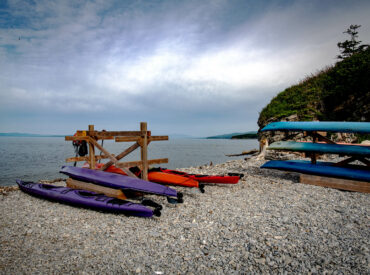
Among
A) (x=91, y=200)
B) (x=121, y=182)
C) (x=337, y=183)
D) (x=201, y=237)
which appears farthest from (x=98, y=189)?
(x=337, y=183)

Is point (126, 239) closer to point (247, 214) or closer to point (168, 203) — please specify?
point (168, 203)

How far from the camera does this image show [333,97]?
18.0 metres

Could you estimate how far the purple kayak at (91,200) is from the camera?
559cm

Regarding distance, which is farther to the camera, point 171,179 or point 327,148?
point 327,148

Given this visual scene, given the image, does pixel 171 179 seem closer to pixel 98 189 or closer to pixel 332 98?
pixel 98 189

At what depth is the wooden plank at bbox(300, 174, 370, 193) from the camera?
7262 mm

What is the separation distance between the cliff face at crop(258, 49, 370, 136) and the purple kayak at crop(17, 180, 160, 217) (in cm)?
1463

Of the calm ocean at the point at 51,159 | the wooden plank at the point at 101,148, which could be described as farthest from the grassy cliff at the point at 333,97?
the wooden plank at the point at 101,148

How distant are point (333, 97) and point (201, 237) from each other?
1888cm

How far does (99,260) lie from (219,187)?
18.3 feet

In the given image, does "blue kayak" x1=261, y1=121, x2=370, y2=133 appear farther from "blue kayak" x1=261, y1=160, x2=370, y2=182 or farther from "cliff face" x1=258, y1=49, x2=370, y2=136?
"cliff face" x1=258, y1=49, x2=370, y2=136

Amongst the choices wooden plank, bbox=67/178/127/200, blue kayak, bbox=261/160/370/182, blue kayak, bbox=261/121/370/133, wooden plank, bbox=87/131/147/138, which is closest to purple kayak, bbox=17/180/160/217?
wooden plank, bbox=67/178/127/200

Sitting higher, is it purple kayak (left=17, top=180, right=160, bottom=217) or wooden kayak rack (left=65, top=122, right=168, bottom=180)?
wooden kayak rack (left=65, top=122, right=168, bottom=180)

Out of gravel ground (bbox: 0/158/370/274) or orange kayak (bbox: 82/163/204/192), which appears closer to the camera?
gravel ground (bbox: 0/158/370/274)
